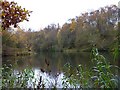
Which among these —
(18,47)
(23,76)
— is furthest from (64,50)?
(23,76)

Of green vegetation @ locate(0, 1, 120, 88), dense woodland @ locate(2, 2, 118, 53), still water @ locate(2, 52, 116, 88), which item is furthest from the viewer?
dense woodland @ locate(2, 2, 118, 53)

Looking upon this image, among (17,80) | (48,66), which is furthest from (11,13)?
(17,80)

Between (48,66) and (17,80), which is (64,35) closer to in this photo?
(17,80)

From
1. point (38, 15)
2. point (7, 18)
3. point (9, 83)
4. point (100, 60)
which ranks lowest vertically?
point (9, 83)

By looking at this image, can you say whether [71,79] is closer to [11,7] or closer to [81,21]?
[11,7]

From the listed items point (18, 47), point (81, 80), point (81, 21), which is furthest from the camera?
point (18, 47)

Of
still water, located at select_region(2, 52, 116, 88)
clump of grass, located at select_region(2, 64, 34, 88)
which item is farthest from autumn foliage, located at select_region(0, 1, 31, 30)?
clump of grass, located at select_region(2, 64, 34, 88)

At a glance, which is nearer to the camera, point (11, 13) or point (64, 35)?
point (11, 13)

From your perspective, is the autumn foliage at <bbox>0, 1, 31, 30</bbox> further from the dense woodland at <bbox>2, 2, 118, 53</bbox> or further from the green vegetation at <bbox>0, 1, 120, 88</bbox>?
the dense woodland at <bbox>2, 2, 118, 53</bbox>

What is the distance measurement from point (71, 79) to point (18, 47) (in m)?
10.3

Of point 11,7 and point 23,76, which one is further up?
point 11,7

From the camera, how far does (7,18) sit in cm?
129

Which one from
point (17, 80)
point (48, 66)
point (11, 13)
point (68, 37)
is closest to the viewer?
point (11, 13)

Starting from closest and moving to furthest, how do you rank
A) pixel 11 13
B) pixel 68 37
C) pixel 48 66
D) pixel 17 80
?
pixel 11 13 < pixel 48 66 < pixel 17 80 < pixel 68 37
